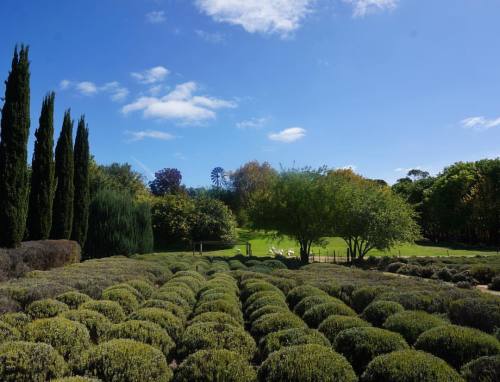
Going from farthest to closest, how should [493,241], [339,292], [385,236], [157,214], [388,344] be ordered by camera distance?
[493,241] → [157,214] → [385,236] → [339,292] → [388,344]

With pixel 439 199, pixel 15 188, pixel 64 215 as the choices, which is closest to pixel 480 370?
pixel 15 188

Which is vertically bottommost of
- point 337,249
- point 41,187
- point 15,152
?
point 337,249

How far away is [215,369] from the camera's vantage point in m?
4.93

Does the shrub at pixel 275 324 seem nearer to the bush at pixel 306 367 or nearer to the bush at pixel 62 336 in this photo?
the bush at pixel 306 367

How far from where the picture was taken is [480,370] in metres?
4.98

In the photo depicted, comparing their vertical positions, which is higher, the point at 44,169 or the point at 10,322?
the point at 44,169

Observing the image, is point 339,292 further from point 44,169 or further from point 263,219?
point 263,219

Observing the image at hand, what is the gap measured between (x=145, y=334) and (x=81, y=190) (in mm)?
19949

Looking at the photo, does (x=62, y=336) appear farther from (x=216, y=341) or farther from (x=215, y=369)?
(x=215, y=369)

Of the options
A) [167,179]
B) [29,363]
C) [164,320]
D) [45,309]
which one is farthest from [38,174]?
[167,179]

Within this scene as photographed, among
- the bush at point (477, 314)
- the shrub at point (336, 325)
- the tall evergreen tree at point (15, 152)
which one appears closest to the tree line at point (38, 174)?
the tall evergreen tree at point (15, 152)

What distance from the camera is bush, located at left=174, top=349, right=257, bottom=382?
191 inches

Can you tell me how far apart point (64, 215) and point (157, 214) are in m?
22.0

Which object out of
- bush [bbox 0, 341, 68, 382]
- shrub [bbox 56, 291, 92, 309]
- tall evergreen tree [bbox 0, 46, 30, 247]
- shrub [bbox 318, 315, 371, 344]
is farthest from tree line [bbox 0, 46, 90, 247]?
shrub [bbox 318, 315, 371, 344]
